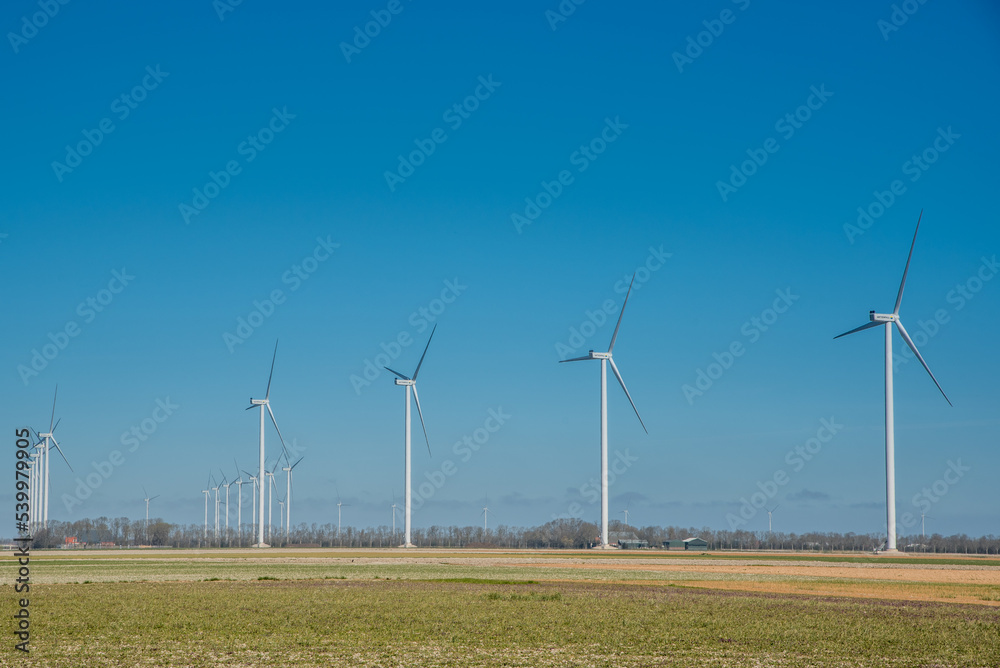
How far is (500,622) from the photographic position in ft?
111

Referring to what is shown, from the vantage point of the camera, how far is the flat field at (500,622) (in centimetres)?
2584

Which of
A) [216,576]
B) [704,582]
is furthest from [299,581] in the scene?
[704,582]

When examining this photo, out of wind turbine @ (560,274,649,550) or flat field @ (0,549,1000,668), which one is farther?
wind turbine @ (560,274,649,550)

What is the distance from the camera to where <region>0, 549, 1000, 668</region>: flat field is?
2584 cm

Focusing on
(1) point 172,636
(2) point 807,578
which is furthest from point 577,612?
(2) point 807,578

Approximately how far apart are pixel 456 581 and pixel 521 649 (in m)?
29.6

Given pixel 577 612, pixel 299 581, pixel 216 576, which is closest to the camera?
pixel 577 612

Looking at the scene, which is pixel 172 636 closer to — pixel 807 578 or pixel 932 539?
pixel 807 578

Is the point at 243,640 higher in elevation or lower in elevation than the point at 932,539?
higher

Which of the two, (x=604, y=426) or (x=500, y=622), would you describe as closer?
(x=500, y=622)

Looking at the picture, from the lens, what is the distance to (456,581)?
2216 inches

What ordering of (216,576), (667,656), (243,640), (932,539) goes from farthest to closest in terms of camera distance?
(932,539), (216,576), (243,640), (667,656)

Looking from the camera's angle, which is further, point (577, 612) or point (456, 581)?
point (456, 581)

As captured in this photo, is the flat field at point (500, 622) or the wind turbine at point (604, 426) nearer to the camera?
the flat field at point (500, 622)
